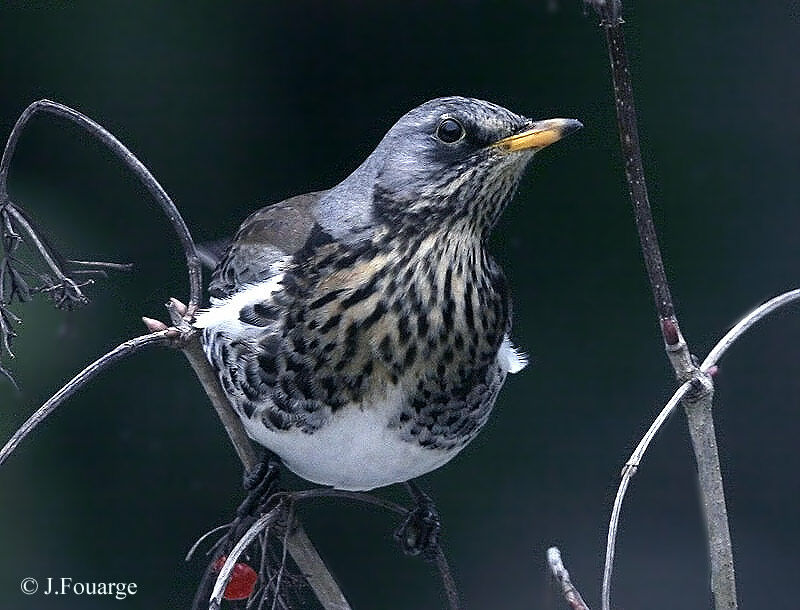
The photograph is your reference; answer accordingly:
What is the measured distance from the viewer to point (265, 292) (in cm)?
114

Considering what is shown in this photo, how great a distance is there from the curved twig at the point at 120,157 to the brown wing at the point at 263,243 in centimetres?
16

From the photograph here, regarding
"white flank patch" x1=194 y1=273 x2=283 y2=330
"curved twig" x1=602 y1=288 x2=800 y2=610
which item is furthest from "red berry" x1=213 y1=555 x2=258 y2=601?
"curved twig" x1=602 y1=288 x2=800 y2=610

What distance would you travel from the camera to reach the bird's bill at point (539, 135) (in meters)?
0.91

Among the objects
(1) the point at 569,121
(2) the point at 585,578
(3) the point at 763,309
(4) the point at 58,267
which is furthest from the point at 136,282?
(3) the point at 763,309

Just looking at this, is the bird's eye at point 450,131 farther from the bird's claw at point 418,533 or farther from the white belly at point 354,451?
the bird's claw at point 418,533

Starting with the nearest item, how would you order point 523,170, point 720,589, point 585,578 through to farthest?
point 720,589 → point 523,170 → point 585,578

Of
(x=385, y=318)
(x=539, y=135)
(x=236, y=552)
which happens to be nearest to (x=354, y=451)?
(x=385, y=318)

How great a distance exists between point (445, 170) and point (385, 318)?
16 centimetres

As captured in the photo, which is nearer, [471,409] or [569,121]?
[569,121]

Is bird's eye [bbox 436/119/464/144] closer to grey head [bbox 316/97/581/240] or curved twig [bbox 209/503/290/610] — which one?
grey head [bbox 316/97/581/240]

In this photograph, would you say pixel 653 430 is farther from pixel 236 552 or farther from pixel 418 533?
pixel 418 533

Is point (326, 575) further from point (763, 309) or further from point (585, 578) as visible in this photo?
point (585, 578)

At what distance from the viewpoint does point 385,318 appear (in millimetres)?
1095

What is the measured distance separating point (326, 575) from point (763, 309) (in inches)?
17.0
